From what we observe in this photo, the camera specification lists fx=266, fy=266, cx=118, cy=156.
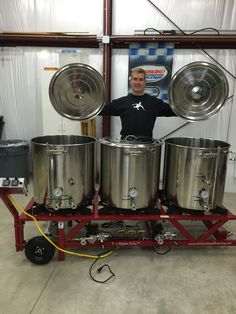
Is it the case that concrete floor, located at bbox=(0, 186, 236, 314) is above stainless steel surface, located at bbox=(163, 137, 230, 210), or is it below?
below

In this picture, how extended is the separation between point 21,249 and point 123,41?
264 cm

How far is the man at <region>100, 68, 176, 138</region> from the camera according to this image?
2.31 m

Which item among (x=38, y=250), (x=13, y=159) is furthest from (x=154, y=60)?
(x=38, y=250)

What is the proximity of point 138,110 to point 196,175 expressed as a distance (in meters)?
0.79

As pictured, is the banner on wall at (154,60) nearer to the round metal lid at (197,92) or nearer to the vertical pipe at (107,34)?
the vertical pipe at (107,34)

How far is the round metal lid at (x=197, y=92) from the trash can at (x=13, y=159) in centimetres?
216

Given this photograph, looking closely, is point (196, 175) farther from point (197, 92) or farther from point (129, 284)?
point (129, 284)

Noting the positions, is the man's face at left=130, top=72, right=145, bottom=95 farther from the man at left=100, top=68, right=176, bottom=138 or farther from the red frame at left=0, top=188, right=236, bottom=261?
the red frame at left=0, top=188, right=236, bottom=261

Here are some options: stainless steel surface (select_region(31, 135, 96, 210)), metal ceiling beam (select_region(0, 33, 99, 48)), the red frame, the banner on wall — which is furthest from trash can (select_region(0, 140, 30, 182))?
the banner on wall

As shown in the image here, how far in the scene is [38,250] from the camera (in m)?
1.89

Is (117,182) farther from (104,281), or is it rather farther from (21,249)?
(21,249)

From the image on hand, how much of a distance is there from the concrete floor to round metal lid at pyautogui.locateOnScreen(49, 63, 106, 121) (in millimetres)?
1122

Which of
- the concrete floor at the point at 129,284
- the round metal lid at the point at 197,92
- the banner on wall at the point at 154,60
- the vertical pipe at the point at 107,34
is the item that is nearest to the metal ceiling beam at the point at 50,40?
the vertical pipe at the point at 107,34

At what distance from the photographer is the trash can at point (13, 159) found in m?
3.33
